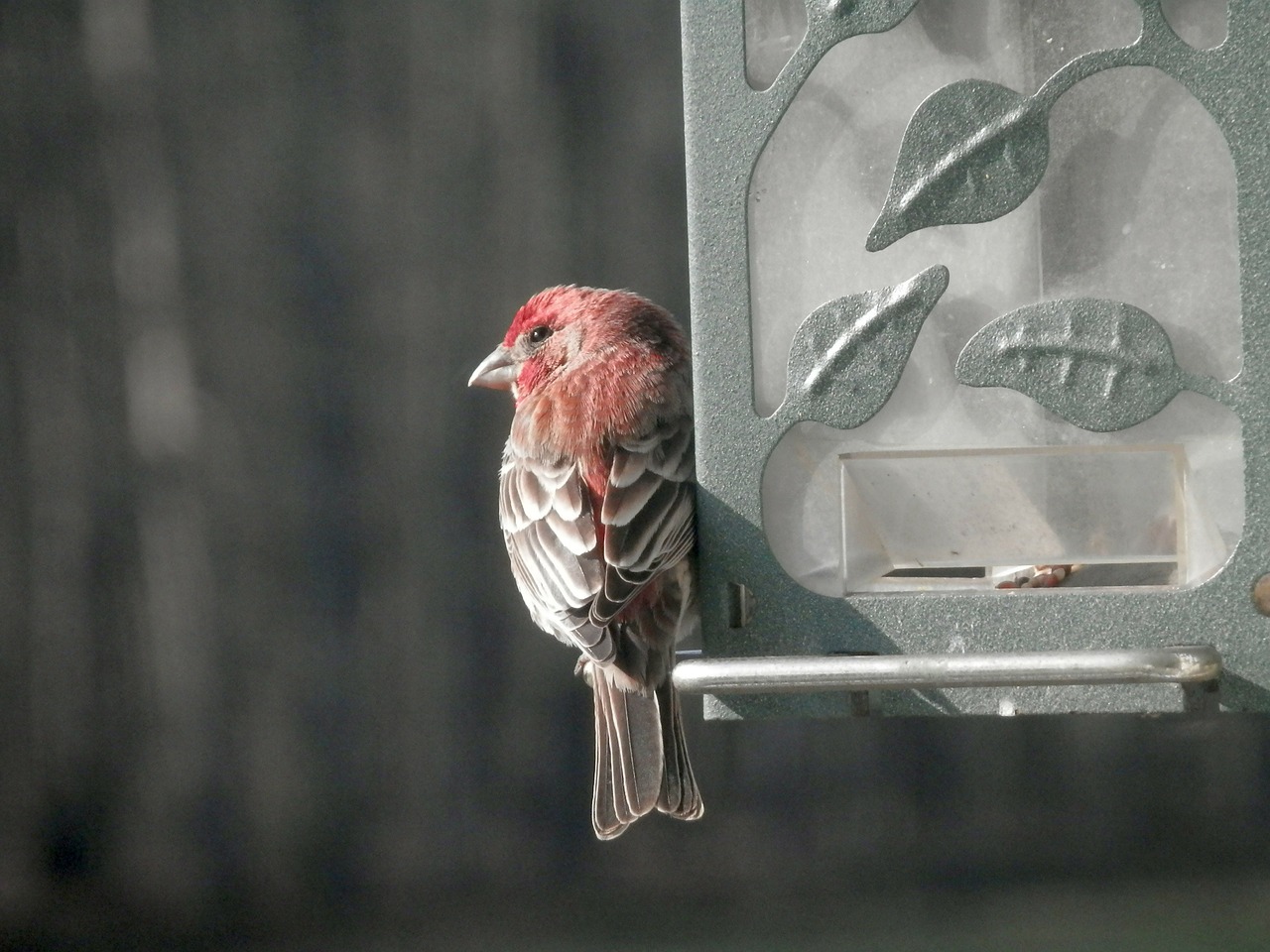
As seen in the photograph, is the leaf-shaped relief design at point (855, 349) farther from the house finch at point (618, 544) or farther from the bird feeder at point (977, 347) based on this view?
the house finch at point (618, 544)

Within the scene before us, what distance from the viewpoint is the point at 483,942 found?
549 cm

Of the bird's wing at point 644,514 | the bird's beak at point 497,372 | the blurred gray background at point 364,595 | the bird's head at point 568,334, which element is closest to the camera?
the bird's wing at point 644,514

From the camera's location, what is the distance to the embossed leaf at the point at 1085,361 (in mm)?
2539

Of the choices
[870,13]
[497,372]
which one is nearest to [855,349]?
[870,13]

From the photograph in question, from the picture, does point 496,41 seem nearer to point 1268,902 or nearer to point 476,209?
point 476,209

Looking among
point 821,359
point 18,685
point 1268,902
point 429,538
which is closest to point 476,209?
point 429,538

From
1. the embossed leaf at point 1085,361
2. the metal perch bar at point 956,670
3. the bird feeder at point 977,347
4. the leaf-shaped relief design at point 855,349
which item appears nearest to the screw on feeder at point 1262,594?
the bird feeder at point 977,347

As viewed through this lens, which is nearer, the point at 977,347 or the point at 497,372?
the point at 977,347

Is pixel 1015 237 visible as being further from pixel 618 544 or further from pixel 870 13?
pixel 618 544

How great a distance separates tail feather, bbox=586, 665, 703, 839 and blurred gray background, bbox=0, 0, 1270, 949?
192 cm

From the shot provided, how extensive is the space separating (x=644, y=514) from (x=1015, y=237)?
89cm

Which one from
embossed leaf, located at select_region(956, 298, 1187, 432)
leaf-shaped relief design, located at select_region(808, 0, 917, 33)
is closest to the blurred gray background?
leaf-shaped relief design, located at select_region(808, 0, 917, 33)

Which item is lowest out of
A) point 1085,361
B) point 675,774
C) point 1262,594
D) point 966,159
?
point 675,774

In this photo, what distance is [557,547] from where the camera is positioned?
335 cm
